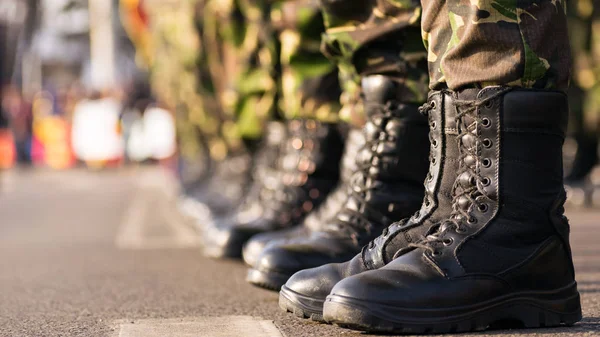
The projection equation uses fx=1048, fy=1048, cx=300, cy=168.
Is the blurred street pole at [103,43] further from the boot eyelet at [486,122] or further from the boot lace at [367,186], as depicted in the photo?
the boot eyelet at [486,122]

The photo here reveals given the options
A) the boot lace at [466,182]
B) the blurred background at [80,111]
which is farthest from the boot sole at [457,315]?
the blurred background at [80,111]

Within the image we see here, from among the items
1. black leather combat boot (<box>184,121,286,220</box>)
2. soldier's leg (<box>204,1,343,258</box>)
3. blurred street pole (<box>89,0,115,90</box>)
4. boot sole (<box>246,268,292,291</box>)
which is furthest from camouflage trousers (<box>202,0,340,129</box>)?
blurred street pole (<box>89,0,115,90</box>)

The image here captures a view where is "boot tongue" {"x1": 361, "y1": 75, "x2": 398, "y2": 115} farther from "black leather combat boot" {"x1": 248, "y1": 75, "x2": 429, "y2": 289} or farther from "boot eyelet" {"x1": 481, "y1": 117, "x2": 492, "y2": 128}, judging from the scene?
"boot eyelet" {"x1": 481, "y1": 117, "x2": 492, "y2": 128}

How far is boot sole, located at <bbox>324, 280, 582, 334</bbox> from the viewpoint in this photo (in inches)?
70.6

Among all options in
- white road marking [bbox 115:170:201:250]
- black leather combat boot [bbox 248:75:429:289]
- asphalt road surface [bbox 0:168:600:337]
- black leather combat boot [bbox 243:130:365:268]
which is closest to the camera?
asphalt road surface [bbox 0:168:600:337]

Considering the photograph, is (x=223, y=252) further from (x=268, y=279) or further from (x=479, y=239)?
(x=479, y=239)

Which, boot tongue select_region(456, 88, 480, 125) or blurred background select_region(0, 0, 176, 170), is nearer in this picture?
boot tongue select_region(456, 88, 480, 125)

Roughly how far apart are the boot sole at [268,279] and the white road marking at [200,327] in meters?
0.24

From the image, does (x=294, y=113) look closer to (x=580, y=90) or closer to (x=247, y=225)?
(x=247, y=225)

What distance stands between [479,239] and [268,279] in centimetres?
70

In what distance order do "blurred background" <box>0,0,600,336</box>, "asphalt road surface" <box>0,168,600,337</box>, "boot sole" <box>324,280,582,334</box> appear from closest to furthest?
"boot sole" <box>324,280,582,334</box>
"asphalt road surface" <box>0,168,600,337</box>
"blurred background" <box>0,0,600,336</box>

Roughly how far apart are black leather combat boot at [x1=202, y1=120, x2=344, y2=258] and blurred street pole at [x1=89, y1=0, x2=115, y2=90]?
20.9 metres

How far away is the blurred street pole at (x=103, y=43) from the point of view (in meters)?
24.0

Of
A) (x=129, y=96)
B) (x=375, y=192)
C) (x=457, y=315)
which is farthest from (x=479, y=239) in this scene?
(x=129, y=96)
